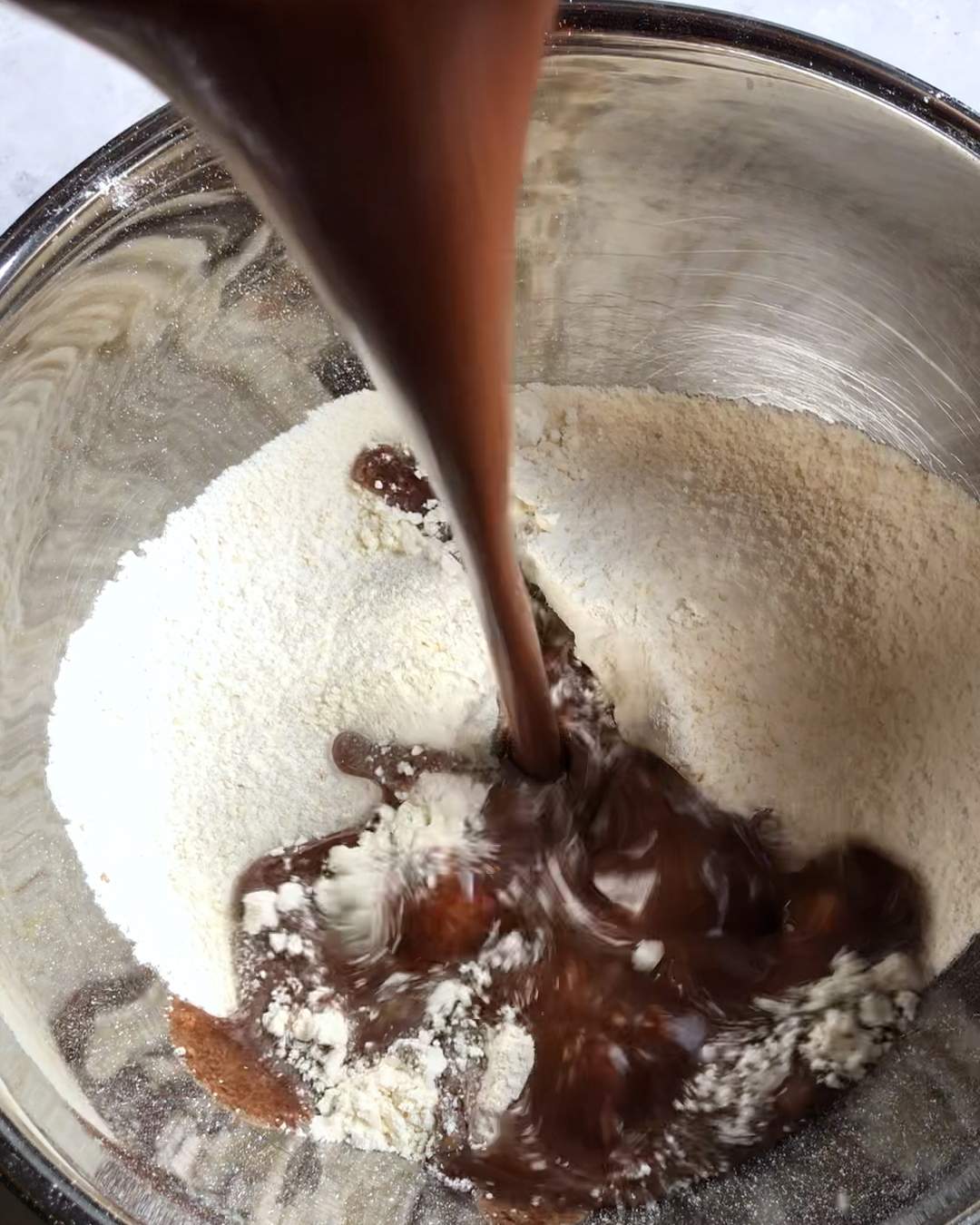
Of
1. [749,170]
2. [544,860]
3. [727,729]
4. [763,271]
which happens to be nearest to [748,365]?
[763,271]

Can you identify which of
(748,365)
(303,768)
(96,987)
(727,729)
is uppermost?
(748,365)

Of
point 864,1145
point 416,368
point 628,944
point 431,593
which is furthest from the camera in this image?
point 431,593

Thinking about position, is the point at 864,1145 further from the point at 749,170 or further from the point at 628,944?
the point at 749,170

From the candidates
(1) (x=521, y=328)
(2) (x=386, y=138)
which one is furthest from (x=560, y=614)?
(2) (x=386, y=138)

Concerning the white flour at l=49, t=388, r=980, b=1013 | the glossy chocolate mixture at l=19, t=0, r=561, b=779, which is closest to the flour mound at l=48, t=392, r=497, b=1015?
the white flour at l=49, t=388, r=980, b=1013

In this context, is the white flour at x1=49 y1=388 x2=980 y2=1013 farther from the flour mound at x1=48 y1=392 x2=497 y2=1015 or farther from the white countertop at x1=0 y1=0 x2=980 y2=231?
the white countertop at x1=0 y1=0 x2=980 y2=231

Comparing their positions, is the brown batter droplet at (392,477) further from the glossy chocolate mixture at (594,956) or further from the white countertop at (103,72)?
the white countertop at (103,72)
